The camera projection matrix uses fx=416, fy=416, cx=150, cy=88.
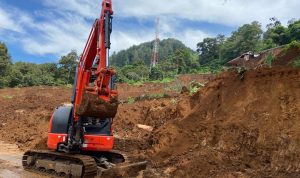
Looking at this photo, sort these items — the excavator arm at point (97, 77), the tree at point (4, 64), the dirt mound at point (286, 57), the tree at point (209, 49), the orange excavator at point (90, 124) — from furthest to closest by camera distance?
1. the tree at point (209, 49)
2. the tree at point (4, 64)
3. the dirt mound at point (286, 57)
4. the orange excavator at point (90, 124)
5. the excavator arm at point (97, 77)

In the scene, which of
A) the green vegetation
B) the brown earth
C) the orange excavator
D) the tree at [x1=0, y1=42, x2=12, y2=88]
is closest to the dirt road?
the orange excavator

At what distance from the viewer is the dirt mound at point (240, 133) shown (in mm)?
9836

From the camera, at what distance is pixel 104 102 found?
10969mm

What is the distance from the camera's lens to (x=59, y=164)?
470 inches

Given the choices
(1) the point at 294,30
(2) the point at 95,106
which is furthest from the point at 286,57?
(1) the point at 294,30

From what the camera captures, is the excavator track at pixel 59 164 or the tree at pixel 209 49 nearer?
the excavator track at pixel 59 164

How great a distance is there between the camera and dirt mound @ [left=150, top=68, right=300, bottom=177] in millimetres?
9836

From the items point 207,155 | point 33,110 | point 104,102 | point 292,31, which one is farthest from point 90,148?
point 292,31

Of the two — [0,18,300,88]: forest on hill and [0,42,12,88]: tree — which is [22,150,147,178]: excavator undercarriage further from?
[0,42,12,88]: tree

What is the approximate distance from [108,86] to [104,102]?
1.55 ft

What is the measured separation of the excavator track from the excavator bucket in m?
1.29

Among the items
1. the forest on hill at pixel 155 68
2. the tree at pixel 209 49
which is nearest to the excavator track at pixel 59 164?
the forest on hill at pixel 155 68

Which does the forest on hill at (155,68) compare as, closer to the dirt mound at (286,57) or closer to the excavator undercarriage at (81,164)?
the dirt mound at (286,57)

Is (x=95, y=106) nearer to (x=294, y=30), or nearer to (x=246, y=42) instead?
(x=294, y=30)
